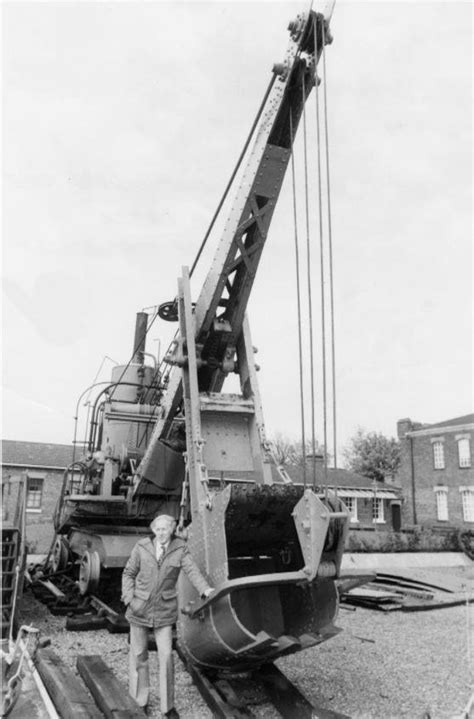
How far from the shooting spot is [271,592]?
5492 mm

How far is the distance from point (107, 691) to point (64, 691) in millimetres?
337

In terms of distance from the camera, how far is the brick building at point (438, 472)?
109ft

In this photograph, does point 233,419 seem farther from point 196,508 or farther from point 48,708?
point 48,708

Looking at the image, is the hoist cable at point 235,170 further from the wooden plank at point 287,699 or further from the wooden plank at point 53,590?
the wooden plank at point 53,590

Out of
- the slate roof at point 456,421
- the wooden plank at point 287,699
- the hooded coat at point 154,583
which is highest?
the slate roof at point 456,421

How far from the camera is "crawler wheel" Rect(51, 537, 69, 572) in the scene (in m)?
11.2

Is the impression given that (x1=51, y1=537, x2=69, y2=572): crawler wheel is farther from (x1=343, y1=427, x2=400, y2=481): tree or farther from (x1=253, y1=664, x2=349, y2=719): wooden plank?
(x1=343, y1=427, x2=400, y2=481): tree

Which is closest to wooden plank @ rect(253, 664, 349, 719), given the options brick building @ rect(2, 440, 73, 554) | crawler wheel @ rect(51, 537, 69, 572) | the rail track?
the rail track

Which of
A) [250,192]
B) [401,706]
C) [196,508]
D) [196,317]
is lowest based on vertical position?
[401,706]

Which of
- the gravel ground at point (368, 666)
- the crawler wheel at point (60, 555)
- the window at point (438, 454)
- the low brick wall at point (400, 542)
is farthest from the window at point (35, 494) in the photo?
the window at point (438, 454)

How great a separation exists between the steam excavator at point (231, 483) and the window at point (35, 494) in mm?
16571

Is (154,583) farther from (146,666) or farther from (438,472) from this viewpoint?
(438,472)

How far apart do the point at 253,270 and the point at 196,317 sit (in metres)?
0.84

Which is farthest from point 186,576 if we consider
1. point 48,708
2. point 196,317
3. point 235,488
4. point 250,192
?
point 250,192
